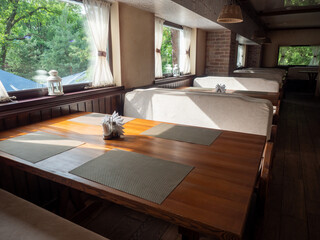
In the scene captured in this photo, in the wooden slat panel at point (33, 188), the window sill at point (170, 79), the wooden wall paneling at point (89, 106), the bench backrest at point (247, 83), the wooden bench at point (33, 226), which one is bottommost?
the wooden slat panel at point (33, 188)

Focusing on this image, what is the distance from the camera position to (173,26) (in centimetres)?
481

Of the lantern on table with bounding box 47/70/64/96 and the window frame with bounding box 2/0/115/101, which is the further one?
the lantern on table with bounding box 47/70/64/96

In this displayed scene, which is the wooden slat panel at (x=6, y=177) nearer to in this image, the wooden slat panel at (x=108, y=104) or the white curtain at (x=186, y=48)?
the wooden slat panel at (x=108, y=104)

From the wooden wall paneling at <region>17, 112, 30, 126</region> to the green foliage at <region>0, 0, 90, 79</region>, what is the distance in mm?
451

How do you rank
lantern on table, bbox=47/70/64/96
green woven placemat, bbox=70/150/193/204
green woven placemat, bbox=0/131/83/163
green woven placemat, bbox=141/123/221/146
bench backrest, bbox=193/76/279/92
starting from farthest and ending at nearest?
bench backrest, bbox=193/76/279/92 < lantern on table, bbox=47/70/64/96 < green woven placemat, bbox=141/123/221/146 < green woven placemat, bbox=0/131/83/163 < green woven placemat, bbox=70/150/193/204

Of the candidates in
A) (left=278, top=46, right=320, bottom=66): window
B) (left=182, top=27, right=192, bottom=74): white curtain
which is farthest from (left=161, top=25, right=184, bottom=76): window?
(left=278, top=46, right=320, bottom=66): window

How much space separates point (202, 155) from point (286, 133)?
3.77m

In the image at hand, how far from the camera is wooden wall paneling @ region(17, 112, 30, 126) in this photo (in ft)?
6.49

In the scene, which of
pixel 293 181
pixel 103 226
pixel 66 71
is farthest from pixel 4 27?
pixel 293 181

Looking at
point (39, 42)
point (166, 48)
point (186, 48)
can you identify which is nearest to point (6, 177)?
point (39, 42)

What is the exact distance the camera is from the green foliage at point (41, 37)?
207 cm

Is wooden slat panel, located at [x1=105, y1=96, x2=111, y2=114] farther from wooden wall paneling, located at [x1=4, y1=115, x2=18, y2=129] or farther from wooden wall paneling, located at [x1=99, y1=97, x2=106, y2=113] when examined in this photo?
wooden wall paneling, located at [x1=4, y1=115, x2=18, y2=129]

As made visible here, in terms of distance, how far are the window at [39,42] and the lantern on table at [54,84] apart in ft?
0.33

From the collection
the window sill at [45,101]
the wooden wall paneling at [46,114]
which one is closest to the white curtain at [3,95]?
the window sill at [45,101]
